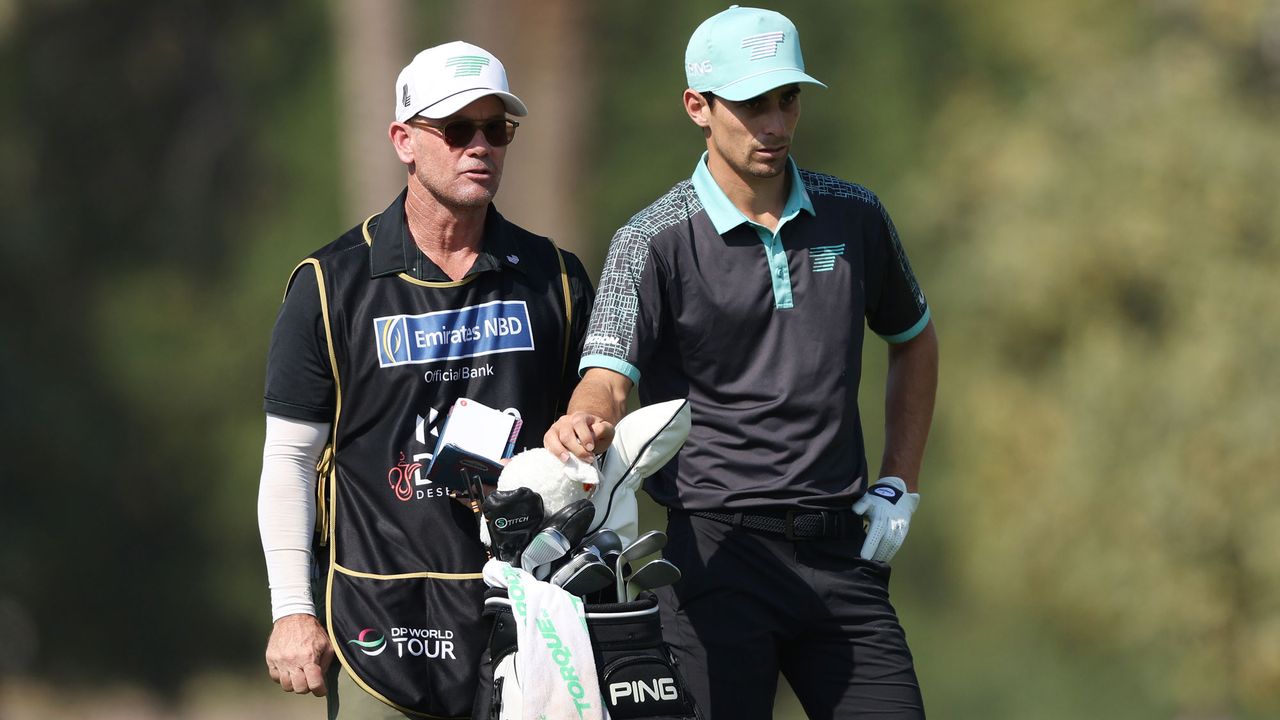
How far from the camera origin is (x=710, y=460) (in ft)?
14.2

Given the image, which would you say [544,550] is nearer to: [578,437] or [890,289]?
[578,437]

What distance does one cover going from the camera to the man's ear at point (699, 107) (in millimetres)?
4449

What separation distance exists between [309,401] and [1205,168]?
10.2 m

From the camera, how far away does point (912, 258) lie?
1496cm

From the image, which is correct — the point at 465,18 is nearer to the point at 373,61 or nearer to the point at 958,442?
the point at 373,61

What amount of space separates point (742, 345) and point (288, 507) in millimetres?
1186

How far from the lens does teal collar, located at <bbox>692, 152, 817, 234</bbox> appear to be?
4.38 meters

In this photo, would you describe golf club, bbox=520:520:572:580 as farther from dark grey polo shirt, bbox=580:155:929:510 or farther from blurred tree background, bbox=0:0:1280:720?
blurred tree background, bbox=0:0:1280:720

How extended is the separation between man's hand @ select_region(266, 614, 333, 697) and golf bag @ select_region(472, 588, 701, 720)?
1.81 ft

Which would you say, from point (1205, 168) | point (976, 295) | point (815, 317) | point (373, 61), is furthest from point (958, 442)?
point (815, 317)

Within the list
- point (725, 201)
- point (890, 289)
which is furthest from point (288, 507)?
point (890, 289)

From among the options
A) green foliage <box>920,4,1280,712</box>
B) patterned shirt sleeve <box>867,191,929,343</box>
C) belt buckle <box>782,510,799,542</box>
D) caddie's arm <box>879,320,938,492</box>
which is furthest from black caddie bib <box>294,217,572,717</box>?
green foliage <box>920,4,1280,712</box>

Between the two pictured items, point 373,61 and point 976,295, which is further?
point 976,295

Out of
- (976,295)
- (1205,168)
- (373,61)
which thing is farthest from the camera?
(976,295)
